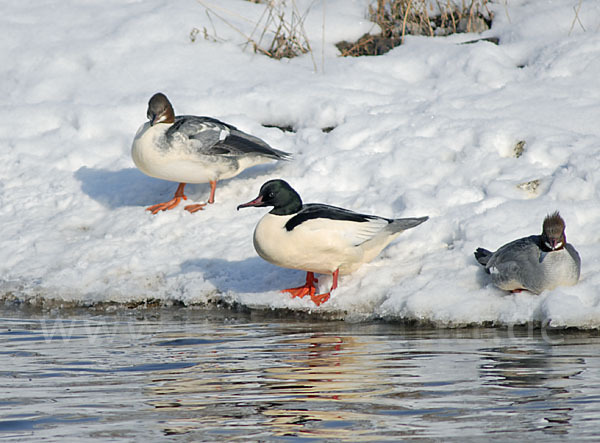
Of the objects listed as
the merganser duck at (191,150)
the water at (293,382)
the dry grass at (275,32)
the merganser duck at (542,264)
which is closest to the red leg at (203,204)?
the merganser duck at (191,150)

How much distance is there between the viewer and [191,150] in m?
8.07

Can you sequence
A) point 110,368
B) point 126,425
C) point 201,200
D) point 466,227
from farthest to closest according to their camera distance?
point 201,200 → point 466,227 → point 110,368 → point 126,425

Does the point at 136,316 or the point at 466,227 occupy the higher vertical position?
the point at 466,227

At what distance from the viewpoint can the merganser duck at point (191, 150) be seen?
26.5ft

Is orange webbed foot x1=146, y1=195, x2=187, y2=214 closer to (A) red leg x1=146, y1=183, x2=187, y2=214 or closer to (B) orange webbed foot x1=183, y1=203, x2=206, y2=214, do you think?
(A) red leg x1=146, y1=183, x2=187, y2=214

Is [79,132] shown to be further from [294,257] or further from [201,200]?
[294,257]

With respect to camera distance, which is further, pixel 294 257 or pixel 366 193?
pixel 366 193

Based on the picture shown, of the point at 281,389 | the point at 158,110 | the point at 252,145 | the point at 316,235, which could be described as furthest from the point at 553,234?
the point at 158,110

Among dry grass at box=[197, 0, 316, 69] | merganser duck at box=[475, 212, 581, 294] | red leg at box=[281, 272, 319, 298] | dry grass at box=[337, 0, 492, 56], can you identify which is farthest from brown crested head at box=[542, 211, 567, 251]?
dry grass at box=[337, 0, 492, 56]

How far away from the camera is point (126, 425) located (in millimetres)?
3619

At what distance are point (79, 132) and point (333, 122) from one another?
9.46 feet

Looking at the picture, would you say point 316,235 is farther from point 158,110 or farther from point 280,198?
point 158,110

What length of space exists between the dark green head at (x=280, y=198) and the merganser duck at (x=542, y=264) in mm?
1573

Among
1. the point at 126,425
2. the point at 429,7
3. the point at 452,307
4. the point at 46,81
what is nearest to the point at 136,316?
the point at 452,307
